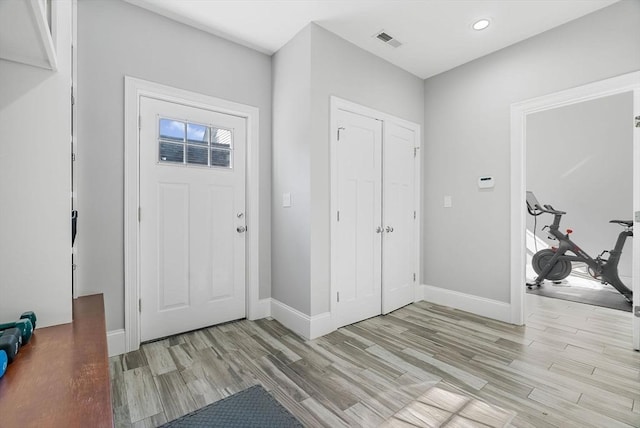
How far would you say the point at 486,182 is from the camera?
302 cm

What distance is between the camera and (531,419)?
4.95 feet

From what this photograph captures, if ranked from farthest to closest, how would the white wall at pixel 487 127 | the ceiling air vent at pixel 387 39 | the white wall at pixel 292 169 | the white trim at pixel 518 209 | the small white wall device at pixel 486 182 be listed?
the small white wall device at pixel 486 182, the white trim at pixel 518 209, the ceiling air vent at pixel 387 39, the white wall at pixel 292 169, the white wall at pixel 487 127

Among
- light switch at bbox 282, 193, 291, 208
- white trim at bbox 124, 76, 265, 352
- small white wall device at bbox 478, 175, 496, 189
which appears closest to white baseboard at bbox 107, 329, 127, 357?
white trim at bbox 124, 76, 265, 352

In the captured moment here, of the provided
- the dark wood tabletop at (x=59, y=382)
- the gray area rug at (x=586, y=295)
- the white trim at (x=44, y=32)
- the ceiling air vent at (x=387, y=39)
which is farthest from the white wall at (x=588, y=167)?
the dark wood tabletop at (x=59, y=382)

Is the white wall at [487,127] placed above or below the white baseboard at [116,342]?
above

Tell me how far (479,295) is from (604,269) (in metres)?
2.33

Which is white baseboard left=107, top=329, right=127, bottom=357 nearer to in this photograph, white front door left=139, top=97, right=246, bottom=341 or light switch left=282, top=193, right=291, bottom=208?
white front door left=139, top=97, right=246, bottom=341

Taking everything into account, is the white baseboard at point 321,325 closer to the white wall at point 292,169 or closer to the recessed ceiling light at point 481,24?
the white wall at point 292,169

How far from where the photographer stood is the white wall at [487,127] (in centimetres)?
234

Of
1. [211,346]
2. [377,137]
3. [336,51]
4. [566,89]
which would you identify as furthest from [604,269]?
[211,346]

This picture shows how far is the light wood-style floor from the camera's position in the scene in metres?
1.58

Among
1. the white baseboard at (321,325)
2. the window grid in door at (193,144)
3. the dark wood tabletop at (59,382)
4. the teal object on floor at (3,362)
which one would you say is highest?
the window grid in door at (193,144)

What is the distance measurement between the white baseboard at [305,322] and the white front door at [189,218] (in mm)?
457

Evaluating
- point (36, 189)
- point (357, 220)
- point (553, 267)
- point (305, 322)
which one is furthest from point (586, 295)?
point (36, 189)
